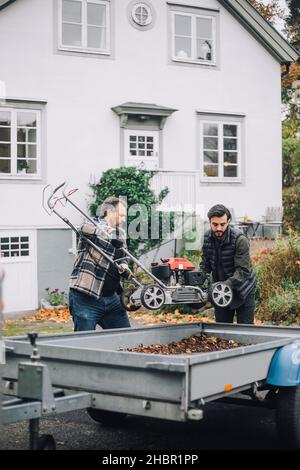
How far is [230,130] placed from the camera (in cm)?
2167

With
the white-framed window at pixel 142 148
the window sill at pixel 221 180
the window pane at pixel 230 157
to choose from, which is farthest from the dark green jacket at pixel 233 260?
the window pane at pixel 230 157

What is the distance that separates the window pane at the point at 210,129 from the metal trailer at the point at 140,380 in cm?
1563

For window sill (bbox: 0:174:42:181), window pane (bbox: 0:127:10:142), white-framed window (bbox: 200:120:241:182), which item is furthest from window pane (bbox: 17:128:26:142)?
white-framed window (bbox: 200:120:241:182)

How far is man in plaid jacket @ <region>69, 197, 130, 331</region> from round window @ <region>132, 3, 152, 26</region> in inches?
539

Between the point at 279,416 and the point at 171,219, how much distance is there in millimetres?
13160

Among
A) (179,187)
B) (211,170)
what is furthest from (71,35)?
(211,170)

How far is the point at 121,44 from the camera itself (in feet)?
65.8

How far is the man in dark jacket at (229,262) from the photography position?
25.0 ft

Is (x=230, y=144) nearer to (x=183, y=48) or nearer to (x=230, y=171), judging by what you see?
(x=230, y=171)

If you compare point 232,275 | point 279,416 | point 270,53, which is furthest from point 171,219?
point 279,416

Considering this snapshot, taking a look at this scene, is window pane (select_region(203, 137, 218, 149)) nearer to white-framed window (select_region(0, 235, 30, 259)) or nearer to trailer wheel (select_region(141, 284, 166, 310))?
white-framed window (select_region(0, 235, 30, 259))

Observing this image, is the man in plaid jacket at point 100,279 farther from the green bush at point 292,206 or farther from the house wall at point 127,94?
the green bush at point 292,206

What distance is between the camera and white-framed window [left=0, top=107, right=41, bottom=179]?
18625 mm

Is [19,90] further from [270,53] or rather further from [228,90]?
[270,53]
